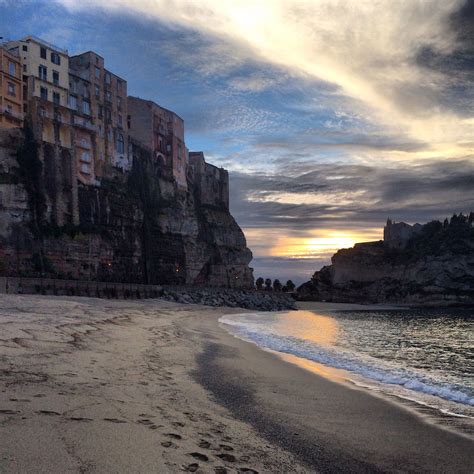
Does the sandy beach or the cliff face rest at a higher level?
the cliff face

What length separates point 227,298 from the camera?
74.1 m

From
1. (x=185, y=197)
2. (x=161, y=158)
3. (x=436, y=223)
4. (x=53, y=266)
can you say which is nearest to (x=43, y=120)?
(x=53, y=266)

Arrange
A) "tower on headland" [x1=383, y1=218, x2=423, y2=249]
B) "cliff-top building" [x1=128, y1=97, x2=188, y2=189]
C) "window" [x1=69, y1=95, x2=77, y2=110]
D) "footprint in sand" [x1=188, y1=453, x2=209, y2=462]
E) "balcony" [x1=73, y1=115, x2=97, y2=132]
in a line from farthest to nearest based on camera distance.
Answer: "tower on headland" [x1=383, y1=218, x2=423, y2=249]
"cliff-top building" [x1=128, y1=97, x2=188, y2=189]
"window" [x1=69, y1=95, x2=77, y2=110]
"balcony" [x1=73, y1=115, x2=97, y2=132]
"footprint in sand" [x1=188, y1=453, x2=209, y2=462]

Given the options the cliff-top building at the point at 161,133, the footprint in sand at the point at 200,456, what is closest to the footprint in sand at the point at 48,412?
the footprint in sand at the point at 200,456

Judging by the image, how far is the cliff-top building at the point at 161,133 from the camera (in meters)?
77.2

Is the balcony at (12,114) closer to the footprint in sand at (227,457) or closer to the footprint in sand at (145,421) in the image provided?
the footprint in sand at (145,421)

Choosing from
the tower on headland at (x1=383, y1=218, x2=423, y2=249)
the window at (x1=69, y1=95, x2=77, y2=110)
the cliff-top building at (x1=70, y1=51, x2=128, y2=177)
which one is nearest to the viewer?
the window at (x1=69, y1=95, x2=77, y2=110)

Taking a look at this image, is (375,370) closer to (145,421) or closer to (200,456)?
(145,421)

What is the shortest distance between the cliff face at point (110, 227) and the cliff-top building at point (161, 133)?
2.89m

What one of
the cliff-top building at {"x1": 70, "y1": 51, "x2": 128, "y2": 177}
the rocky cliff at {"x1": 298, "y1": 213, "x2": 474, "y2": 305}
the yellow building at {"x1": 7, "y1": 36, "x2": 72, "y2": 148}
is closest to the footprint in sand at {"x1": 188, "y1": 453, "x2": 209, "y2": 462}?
the yellow building at {"x1": 7, "y1": 36, "x2": 72, "y2": 148}

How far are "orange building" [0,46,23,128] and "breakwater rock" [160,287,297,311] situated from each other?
1210 inches

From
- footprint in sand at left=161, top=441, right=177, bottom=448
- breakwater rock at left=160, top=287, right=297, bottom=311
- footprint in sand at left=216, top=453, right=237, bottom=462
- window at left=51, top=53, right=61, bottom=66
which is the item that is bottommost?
breakwater rock at left=160, top=287, right=297, bottom=311

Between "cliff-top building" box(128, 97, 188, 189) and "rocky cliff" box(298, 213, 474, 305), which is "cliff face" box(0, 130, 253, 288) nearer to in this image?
"cliff-top building" box(128, 97, 188, 189)

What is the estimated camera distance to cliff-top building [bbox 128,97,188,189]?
7719 cm
